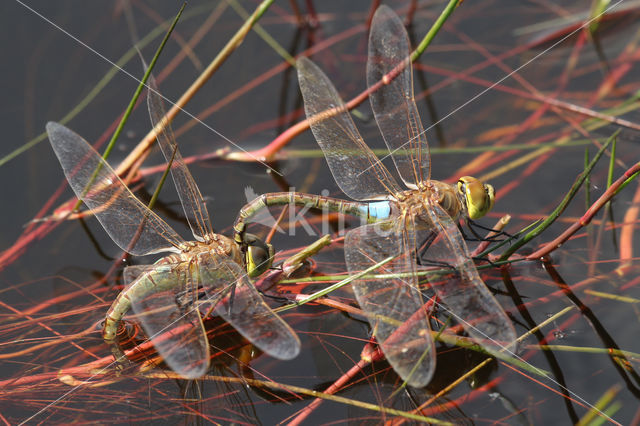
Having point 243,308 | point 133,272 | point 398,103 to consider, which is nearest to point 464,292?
point 243,308

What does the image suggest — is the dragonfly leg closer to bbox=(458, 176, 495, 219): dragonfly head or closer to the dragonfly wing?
bbox=(458, 176, 495, 219): dragonfly head

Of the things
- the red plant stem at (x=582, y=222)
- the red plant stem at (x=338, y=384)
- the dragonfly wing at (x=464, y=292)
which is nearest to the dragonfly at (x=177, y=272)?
the red plant stem at (x=338, y=384)

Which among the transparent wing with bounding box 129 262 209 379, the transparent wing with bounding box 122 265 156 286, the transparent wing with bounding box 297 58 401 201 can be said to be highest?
the transparent wing with bounding box 297 58 401 201

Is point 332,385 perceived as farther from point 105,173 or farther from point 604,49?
point 604,49

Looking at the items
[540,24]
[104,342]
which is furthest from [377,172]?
[540,24]

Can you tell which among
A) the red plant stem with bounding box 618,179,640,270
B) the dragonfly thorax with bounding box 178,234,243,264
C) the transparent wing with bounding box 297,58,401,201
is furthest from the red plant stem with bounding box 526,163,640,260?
the dragonfly thorax with bounding box 178,234,243,264

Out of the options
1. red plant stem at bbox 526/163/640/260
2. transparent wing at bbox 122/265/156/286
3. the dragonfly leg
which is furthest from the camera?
the dragonfly leg
